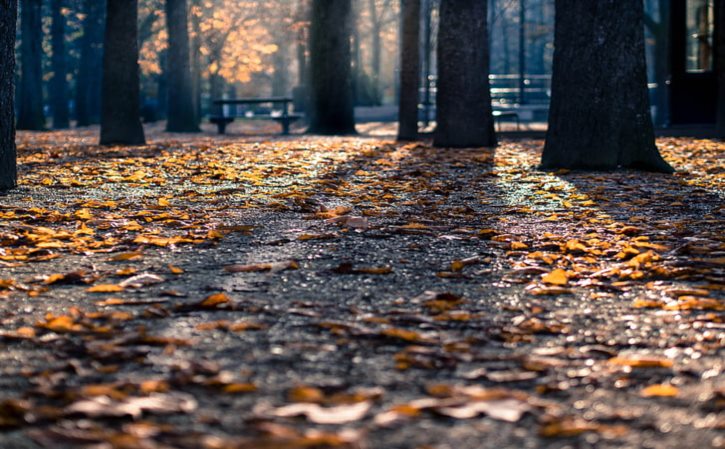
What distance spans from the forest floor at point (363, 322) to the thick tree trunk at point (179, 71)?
1778 centimetres

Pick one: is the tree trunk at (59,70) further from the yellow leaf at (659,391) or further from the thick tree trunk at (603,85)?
the yellow leaf at (659,391)

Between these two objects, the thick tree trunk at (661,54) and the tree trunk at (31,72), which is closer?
the thick tree trunk at (661,54)

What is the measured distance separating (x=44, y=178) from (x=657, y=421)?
10.2 metres

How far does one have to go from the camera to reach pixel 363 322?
4.57 meters

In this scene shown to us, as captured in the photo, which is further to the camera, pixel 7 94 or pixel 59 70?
pixel 59 70

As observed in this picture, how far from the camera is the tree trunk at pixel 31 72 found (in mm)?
33062

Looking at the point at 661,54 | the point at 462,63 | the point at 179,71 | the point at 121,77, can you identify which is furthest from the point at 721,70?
the point at 179,71

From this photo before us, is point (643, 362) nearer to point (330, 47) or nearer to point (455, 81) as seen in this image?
point (455, 81)

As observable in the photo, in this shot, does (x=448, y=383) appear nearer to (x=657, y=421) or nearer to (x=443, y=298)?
(x=657, y=421)

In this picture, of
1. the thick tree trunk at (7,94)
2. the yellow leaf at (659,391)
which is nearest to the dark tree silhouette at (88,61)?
the thick tree trunk at (7,94)

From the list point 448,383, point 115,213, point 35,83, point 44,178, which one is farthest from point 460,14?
point 35,83

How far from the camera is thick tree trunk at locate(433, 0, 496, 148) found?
17.5m

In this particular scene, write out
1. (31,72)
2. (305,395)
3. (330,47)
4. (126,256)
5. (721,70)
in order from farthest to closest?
(31,72)
(330,47)
(721,70)
(126,256)
(305,395)

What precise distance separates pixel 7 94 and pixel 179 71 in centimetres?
1663
